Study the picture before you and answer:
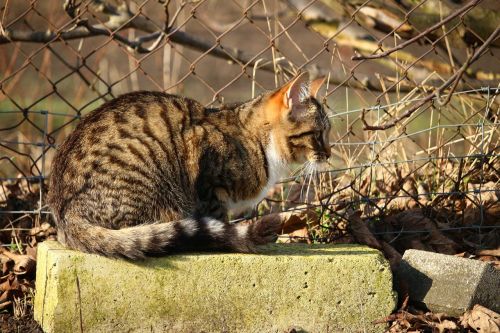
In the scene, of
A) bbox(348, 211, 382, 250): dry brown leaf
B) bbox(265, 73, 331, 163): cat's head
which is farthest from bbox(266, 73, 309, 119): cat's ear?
bbox(348, 211, 382, 250): dry brown leaf

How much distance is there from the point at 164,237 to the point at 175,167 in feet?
1.67

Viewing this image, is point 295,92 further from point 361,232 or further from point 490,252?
point 490,252

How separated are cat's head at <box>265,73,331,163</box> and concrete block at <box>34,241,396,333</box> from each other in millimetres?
909

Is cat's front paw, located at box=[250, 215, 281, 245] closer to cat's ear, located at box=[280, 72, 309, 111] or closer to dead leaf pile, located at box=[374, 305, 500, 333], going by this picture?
dead leaf pile, located at box=[374, 305, 500, 333]

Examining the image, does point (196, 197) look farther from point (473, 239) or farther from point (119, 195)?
point (473, 239)

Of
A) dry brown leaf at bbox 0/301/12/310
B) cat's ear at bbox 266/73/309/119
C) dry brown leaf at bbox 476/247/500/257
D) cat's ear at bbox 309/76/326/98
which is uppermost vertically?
cat's ear at bbox 309/76/326/98

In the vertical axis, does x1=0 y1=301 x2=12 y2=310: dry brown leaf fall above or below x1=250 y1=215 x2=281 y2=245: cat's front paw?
below

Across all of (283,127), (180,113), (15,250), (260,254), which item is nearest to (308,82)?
(283,127)

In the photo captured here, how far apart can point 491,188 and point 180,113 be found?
1907mm

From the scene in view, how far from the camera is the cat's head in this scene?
169 inches

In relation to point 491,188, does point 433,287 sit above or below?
below

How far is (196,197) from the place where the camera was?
13.0 feet

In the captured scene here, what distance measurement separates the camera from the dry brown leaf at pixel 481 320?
3.44 m

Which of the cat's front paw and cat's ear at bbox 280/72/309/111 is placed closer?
the cat's front paw
